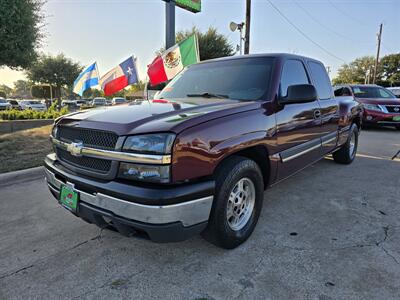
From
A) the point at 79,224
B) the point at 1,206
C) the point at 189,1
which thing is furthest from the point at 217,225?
the point at 189,1

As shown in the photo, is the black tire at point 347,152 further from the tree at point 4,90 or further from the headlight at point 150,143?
the tree at point 4,90

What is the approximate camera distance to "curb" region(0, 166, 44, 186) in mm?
4445

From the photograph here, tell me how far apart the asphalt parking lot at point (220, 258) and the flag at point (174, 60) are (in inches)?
215

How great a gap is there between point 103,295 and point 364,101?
1192 centimetres

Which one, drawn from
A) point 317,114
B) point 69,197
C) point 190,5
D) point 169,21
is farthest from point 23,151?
point 190,5

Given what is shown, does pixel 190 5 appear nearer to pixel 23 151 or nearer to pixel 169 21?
pixel 169 21

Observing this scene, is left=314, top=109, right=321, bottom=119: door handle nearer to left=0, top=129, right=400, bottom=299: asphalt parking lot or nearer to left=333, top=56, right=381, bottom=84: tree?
left=0, top=129, right=400, bottom=299: asphalt parking lot

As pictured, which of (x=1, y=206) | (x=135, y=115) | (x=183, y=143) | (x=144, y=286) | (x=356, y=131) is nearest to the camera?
(x=183, y=143)

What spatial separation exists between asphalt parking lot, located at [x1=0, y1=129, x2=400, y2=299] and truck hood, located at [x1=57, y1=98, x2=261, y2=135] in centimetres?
115

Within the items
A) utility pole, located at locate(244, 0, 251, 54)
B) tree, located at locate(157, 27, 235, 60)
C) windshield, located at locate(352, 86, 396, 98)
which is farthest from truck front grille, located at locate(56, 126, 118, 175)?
tree, located at locate(157, 27, 235, 60)

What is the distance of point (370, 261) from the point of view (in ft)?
7.98

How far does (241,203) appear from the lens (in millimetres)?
2670

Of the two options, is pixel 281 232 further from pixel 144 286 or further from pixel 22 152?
pixel 22 152

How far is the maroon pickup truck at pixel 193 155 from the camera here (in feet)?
6.41
